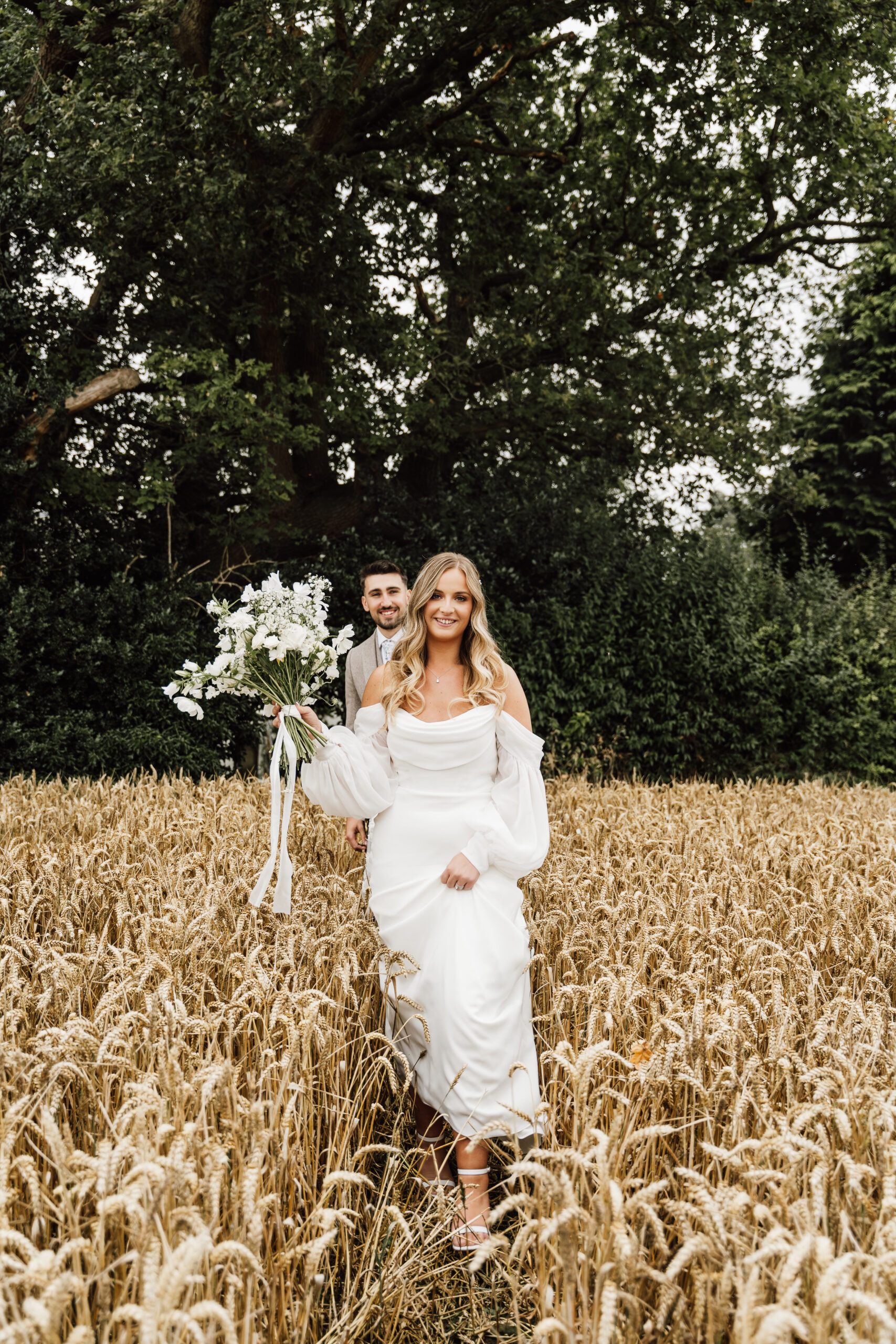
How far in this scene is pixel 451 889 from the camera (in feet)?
10.9

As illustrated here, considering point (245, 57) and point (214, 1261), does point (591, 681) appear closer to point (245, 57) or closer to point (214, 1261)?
point (245, 57)

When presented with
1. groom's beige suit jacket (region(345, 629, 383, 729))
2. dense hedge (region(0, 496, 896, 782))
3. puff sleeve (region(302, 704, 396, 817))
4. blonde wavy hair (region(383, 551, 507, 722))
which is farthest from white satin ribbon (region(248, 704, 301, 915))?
dense hedge (region(0, 496, 896, 782))

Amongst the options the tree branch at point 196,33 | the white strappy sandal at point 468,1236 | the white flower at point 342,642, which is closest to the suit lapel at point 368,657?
the white flower at point 342,642

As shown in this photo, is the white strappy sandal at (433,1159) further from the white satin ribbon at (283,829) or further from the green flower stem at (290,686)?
the green flower stem at (290,686)

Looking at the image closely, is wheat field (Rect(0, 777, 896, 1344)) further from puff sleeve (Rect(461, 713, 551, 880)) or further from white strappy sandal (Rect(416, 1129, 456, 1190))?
puff sleeve (Rect(461, 713, 551, 880))

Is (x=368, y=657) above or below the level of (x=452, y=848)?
above

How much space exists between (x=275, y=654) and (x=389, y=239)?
30.5 ft

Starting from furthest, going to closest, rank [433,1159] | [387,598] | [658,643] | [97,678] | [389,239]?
[658,643] < [389,239] < [97,678] < [387,598] < [433,1159]

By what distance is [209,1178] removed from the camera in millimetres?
1778

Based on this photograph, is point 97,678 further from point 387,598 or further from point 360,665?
point 387,598

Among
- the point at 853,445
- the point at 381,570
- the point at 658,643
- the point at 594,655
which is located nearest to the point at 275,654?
the point at 381,570

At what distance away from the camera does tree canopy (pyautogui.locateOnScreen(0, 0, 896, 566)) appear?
8.38 metres

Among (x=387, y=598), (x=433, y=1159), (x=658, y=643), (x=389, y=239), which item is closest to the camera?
(x=433, y=1159)

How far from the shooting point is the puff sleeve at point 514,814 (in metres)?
3.33
